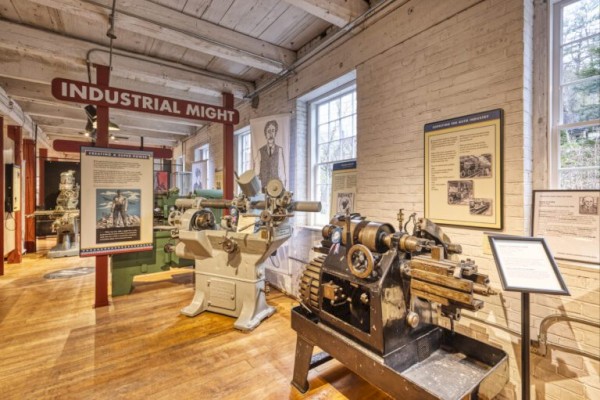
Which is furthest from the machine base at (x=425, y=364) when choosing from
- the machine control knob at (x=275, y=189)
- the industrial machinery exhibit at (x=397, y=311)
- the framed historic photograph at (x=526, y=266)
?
the machine control knob at (x=275, y=189)

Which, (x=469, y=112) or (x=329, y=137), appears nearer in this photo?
(x=469, y=112)

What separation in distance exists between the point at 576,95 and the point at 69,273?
6.99 metres

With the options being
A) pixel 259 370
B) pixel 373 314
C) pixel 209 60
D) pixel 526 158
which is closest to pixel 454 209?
pixel 526 158

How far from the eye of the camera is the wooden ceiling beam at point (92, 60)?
344cm

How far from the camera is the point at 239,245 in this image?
128 inches

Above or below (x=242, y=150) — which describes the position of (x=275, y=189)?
below

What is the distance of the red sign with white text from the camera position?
314 cm

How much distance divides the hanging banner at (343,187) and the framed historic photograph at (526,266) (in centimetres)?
186

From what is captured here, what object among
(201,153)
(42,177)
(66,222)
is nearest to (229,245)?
(201,153)

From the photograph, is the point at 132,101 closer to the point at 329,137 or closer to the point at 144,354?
the point at 329,137

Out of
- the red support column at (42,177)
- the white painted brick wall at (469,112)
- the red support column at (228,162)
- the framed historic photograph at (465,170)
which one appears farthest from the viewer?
the red support column at (42,177)

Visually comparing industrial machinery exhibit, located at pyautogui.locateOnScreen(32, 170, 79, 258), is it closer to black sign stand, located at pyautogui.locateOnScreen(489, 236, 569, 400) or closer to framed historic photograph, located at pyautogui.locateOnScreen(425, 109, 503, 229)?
framed historic photograph, located at pyautogui.locateOnScreen(425, 109, 503, 229)

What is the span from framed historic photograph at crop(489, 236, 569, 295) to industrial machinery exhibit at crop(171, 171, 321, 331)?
170 cm

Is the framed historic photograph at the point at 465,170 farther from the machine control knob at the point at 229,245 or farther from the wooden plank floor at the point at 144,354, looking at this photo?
the machine control knob at the point at 229,245
